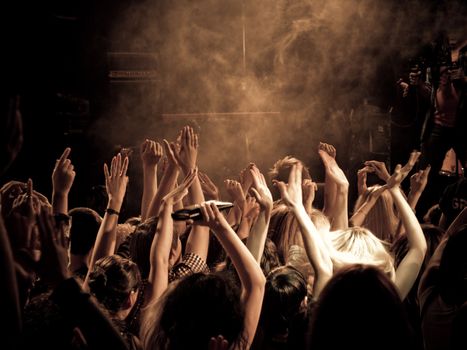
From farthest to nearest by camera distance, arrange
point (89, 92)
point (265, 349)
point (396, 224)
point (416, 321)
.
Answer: point (89, 92) < point (396, 224) < point (416, 321) < point (265, 349)

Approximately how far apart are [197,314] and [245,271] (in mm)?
458

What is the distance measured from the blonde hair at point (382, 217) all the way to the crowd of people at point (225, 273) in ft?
0.04

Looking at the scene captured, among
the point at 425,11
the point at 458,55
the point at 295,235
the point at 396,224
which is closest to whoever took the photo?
the point at 295,235

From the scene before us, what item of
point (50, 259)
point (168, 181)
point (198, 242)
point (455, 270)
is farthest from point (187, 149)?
point (50, 259)

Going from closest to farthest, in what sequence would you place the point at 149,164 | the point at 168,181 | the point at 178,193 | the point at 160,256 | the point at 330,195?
the point at 160,256 < the point at 178,193 < the point at 168,181 < the point at 149,164 < the point at 330,195

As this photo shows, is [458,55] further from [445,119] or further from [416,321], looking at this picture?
[416,321]

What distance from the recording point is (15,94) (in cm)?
157

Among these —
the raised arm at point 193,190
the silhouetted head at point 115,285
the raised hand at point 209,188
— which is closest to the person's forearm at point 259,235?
the raised arm at point 193,190

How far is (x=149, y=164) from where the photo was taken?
11.8ft

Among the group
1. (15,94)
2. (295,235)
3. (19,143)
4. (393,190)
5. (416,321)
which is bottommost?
(416,321)

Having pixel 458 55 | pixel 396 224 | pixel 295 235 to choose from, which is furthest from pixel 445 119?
pixel 295 235

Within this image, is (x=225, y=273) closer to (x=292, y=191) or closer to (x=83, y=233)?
(x=292, y=191)

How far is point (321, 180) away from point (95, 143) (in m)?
2.75

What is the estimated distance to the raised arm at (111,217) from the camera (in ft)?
9.12
